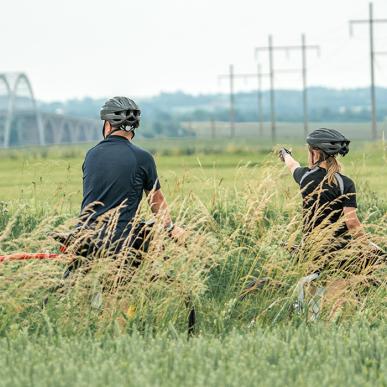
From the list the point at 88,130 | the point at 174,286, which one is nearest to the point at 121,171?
the point at 174,286

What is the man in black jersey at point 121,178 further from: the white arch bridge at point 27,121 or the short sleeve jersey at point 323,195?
the white arch bridge at point 27,121

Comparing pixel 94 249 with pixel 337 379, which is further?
pixel 94 249

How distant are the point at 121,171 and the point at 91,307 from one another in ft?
3.18

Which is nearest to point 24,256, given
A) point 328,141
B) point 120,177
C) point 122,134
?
point 120,177

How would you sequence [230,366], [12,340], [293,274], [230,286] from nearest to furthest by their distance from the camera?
[230,366] < [12,340] < [293,274] < [230,286]

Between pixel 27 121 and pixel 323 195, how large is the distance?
136438 millimetres

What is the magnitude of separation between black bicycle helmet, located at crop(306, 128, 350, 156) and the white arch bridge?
379 feet

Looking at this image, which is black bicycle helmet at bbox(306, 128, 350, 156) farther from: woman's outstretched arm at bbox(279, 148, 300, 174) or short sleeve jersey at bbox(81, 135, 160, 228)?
short sleeve jersey at bbox(81, 135, 160, 228)

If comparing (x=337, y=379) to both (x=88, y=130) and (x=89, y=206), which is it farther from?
(x=88, y=130)

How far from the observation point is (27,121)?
143000 millimetres

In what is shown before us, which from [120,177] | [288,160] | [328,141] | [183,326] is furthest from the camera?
[288,160]

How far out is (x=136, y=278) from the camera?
808cm

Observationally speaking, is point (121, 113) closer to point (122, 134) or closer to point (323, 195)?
point (122, 134)

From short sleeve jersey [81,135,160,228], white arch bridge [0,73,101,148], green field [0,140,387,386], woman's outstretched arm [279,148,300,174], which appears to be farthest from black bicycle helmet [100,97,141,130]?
white arch bridge [0,73,101,148]
